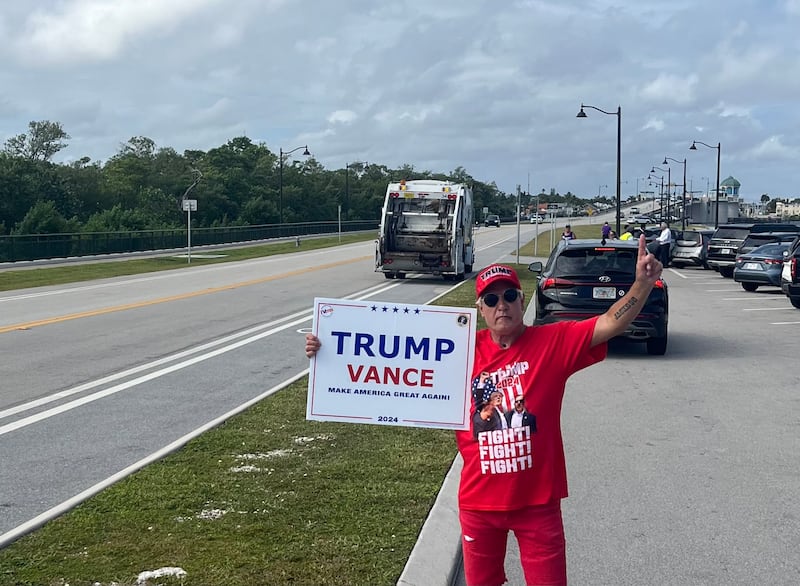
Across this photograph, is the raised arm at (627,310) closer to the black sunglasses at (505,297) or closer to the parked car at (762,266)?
the black sunglasses at (505,297)

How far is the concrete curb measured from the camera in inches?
204

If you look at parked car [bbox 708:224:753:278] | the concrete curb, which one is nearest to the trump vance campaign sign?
the concrete curb

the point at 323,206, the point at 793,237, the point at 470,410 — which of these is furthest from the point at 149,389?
the point at 323,206

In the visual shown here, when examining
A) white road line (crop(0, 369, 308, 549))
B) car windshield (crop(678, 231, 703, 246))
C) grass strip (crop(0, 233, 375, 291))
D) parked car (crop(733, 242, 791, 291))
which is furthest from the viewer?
car windshield (crop(678, 231, 703, 246))

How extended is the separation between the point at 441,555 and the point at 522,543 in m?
1.65

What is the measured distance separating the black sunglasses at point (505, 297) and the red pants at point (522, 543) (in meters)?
0.84

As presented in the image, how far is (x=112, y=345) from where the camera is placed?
Answer: 15773 mm

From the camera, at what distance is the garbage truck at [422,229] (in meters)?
32.2

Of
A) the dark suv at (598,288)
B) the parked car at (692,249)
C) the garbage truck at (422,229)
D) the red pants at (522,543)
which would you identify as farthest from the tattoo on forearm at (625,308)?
the parked car at (692,249)

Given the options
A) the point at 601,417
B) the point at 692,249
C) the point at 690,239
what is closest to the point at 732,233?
the point at 692,249

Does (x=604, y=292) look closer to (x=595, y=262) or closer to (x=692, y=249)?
(x=595, y=262)

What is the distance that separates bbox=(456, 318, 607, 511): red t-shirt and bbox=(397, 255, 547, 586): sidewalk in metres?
1.32

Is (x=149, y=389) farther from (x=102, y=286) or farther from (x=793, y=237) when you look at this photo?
(x=793, y=237)

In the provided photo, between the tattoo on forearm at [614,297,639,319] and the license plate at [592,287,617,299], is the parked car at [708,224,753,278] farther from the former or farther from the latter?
the tattoo on forearm at [614,297,639,319]
